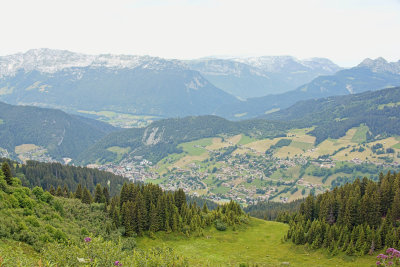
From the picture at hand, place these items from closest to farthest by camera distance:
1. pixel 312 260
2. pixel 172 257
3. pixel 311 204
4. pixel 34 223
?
pixel 172 257
pixel 34 223
pixel 312 260
pixel 311 204

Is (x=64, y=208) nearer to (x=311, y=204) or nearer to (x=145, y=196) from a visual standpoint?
(x=145, y=196)

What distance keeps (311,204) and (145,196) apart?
42752 millimetres

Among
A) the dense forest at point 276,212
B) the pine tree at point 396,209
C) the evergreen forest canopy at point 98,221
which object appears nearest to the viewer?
the evergreen forest canopy at point 98,221

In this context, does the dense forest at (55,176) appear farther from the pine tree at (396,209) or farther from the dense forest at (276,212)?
the pine tree at (396,209)

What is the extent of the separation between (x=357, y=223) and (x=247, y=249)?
77.1ft

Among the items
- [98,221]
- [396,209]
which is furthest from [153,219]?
[396,209]

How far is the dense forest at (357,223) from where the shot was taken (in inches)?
2261

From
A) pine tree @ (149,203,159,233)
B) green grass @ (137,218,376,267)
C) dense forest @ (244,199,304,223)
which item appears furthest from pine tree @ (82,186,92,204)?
dense forest @ (244,199,304,223)

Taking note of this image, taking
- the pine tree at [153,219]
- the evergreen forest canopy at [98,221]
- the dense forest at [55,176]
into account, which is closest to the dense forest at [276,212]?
the evergreen forest canopy at [98,221]

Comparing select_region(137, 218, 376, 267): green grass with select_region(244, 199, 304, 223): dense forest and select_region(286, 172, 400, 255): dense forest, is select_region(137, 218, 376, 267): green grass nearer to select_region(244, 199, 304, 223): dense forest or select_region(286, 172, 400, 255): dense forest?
select_region(286, 172, 400, 255): dense forest

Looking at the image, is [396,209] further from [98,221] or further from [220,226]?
[98,221]

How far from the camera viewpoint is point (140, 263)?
33000 mm

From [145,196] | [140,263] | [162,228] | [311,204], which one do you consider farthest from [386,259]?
[145,196]

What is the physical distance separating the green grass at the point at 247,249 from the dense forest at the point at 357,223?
232 cm
